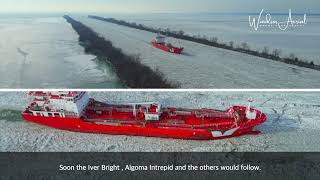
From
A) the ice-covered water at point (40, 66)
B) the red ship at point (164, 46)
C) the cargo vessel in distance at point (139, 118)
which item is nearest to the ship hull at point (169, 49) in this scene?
the red ship at point (164, 46)

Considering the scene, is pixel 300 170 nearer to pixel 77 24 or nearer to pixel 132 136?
Answer: pixel 132 136

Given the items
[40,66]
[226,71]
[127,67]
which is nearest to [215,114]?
[226,71]

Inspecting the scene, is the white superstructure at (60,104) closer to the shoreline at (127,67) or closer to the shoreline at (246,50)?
the shoreline at (127,67)

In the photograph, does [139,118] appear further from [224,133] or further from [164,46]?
[164,46]

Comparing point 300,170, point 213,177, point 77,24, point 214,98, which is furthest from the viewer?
point 77,24

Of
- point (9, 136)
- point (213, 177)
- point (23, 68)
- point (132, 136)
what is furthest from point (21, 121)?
point (213, 177)

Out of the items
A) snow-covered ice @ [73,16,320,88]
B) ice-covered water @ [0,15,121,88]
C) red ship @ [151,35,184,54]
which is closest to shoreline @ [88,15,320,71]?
snow-covered ice @ [73,16,320,88]
